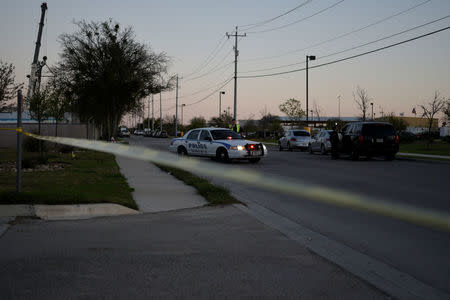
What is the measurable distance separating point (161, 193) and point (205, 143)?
11365 millimetres

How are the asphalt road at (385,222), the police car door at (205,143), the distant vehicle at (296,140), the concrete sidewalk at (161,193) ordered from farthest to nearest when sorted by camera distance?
the distant vehicle at (296,140)
the police car door at (205,143)
the concrete sidewalk at (161,193)
the asphalt road at (385,222)

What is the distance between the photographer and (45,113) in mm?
22484

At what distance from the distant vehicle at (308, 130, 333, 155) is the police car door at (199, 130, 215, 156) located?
866 cm

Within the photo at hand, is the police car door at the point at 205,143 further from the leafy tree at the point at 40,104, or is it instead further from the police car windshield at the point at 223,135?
the leafy tree at the point at 40,104

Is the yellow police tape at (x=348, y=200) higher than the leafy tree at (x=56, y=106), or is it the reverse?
the leafy tree at (x=56, y=106)

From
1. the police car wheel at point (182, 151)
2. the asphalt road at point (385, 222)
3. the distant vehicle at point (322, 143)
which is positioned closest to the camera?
the asphalt road at point (385, 222)

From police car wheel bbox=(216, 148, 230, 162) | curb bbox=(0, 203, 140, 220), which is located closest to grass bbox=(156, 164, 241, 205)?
curb bbox=(0, 203, 140, 220)

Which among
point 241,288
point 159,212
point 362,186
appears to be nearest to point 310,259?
point 241,288

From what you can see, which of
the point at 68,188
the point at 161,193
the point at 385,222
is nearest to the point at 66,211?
the point at 68,188

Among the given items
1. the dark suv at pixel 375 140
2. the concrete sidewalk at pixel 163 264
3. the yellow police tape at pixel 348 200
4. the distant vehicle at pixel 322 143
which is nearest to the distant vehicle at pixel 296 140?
the distant vehicle at pixel 322 143

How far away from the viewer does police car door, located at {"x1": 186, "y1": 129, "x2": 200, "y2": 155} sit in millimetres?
22688

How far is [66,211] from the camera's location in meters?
8.02

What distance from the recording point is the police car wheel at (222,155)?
20719 millimetres

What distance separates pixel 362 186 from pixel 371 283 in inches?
321
